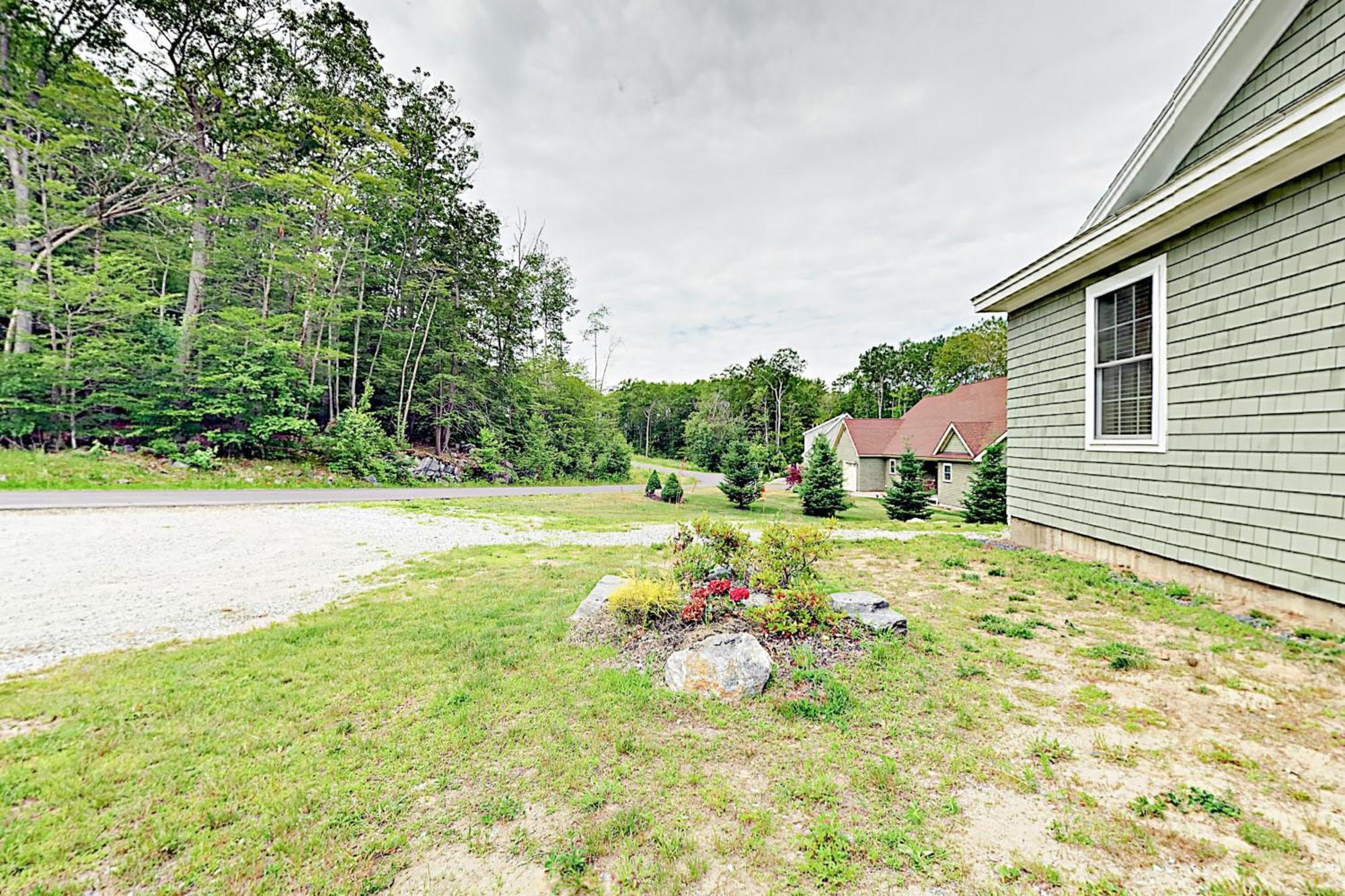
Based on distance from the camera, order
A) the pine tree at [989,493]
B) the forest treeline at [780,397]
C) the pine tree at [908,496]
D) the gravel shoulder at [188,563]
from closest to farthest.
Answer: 1. the gravel shoulder at [188,563]
2. the pine tree at [989,493]
3. the pine tree at [908,496]
4. the forest treeline at [780,397]

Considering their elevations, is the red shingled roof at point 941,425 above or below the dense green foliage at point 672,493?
above

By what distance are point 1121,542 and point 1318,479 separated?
75.7 inches

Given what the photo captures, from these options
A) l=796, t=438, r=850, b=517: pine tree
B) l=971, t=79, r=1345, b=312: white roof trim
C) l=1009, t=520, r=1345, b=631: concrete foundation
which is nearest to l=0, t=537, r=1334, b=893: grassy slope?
l=1009, t=520, r=1345, b=631: concrete foundation

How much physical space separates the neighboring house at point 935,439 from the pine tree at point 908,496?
1.71 metres

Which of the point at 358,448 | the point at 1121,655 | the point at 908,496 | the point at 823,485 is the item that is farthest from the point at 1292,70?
the point at 358,448

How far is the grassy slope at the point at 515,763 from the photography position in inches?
68.5

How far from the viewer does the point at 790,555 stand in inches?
162

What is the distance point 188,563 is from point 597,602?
5869 mm

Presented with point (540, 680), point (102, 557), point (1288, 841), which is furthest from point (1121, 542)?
point (102, 557)

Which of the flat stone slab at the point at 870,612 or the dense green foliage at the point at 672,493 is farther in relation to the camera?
the dense green foliage at the point at 672,493

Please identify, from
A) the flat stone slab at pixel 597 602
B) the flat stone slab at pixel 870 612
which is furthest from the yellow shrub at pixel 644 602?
the flat stone slab at pixel 870 612

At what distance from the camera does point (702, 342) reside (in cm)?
4325

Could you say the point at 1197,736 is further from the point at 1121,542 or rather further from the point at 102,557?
the point at 102,557

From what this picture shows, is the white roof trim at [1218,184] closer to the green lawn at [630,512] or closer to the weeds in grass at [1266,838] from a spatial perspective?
the weeds in grass at [1266,838]
